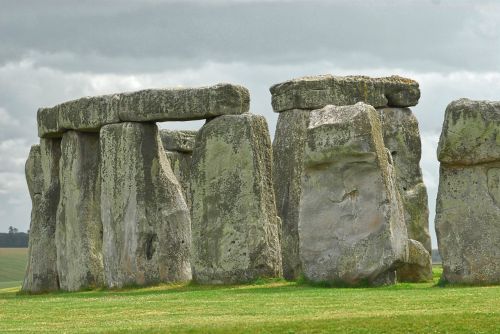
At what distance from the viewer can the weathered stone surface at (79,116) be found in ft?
110

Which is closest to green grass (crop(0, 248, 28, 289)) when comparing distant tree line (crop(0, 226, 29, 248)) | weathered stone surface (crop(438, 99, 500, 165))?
distant tree line (crop(0, 226, 29, 248))

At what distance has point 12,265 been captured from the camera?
93875 mm

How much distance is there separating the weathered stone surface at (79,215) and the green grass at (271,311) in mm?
4644

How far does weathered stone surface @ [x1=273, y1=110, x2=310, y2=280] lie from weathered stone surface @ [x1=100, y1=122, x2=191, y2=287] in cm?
273

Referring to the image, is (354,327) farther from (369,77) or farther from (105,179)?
(369,77)

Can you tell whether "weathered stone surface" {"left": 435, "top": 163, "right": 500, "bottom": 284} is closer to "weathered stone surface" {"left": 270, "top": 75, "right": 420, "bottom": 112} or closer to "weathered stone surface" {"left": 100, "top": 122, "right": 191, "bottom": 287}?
"weathered stone surface" {"left": 100, "top": 122, "right": 191, "bottom": 287}

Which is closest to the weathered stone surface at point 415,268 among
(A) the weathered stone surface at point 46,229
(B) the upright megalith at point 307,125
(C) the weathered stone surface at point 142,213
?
(B) the upright megalith at point 307,125

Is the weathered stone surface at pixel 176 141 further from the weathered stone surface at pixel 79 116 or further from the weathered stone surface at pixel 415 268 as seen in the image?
the weathered stone surface at pixel 415 268

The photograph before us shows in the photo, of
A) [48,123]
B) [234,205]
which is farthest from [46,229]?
[234,205]

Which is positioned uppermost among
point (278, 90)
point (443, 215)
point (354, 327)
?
point (278, 90)

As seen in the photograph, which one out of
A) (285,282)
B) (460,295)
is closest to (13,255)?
(285,282)

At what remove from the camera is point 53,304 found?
91.7ft

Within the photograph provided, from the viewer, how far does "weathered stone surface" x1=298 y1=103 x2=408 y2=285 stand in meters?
27.8

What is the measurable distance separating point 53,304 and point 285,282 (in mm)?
5193
